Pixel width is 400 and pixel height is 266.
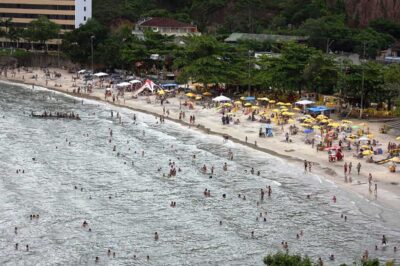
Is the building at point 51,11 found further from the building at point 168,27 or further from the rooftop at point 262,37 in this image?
the rooftop at point 262,37

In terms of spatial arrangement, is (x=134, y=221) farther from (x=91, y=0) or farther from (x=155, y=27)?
(x=91, y=0)

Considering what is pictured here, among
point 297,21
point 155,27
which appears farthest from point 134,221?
point 297,21

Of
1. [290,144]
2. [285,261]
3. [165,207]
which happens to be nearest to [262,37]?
[290,144]

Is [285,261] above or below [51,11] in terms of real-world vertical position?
below

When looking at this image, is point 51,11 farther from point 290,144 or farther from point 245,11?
point 290,144

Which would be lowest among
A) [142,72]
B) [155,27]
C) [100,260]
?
[100,260]

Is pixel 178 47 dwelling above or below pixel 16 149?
above
